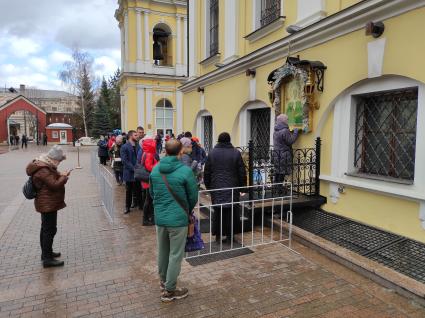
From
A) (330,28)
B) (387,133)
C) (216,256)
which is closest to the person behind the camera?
(216,256)

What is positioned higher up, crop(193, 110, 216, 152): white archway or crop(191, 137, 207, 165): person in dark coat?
crop(193, 110, 216, 152): white archway

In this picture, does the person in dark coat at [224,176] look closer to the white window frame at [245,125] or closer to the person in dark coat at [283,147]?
the person in dark coat at [283,147]

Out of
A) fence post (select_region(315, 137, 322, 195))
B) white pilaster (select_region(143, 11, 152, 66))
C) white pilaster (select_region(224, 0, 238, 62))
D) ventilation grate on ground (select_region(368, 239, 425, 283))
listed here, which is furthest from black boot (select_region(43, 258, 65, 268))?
white pilaster (select_region(143, 11, 152, 66))

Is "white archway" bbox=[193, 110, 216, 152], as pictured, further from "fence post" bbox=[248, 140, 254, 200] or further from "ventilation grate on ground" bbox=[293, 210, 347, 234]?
"ventilation grate on ground" bbox=[293, 210, 347, 234]

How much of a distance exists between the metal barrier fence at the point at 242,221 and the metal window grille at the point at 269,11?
3.93 m

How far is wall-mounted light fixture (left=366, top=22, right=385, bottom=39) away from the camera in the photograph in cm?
470

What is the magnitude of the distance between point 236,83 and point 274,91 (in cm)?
239

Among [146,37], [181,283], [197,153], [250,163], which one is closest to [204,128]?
[197,153]

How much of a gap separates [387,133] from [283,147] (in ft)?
5.67

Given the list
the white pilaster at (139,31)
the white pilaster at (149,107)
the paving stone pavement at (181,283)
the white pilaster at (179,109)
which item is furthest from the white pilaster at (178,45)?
the paving stone pavement at (181,283)

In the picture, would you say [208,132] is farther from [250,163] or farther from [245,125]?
[250,163]

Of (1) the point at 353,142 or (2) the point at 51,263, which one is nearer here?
(2) the point at 51,263

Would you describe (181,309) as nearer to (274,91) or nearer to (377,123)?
(377,123)

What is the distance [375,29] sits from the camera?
15.5 feet
